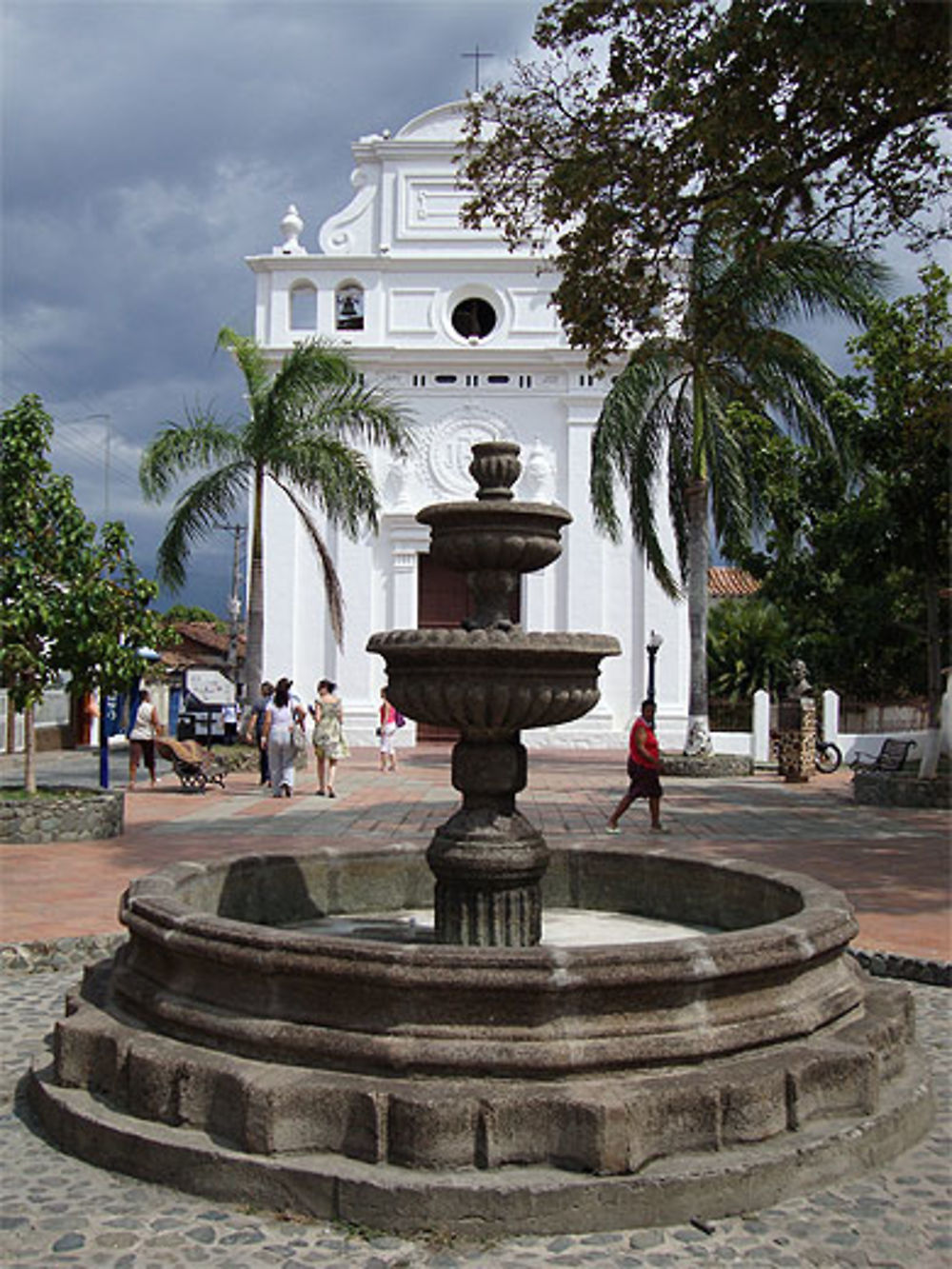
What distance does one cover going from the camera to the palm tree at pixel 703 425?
17.6m

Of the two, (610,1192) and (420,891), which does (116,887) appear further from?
(610,1192)

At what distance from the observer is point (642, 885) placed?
6738 millimetres

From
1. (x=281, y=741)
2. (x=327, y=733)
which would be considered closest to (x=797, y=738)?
(x=327, y=733)

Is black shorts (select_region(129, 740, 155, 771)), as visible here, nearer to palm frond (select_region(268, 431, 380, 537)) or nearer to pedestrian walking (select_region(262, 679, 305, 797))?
pedestrian walking (select_region(262, 679, 305, 797))

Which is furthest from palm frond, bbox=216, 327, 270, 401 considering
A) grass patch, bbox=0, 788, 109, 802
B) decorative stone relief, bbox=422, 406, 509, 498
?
grass patch, bbox=0, 788, 109, 802

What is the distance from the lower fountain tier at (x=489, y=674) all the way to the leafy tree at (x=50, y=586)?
6773mm

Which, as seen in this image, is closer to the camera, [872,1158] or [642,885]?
[872,1158]

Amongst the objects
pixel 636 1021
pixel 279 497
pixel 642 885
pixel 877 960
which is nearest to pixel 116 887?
pixel 642 885

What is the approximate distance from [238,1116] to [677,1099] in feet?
4.42

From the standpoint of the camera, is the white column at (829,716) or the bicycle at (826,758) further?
the white column at (829,716)

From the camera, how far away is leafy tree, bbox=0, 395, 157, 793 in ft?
36.0

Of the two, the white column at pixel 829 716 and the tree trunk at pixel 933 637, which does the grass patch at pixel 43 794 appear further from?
the white column at pixel 829 716

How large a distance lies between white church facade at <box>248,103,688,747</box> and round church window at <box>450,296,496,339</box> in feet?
0.70

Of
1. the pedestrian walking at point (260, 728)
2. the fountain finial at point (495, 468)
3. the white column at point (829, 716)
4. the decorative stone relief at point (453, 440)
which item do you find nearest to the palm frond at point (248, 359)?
the pedestrian walking at point (260, 728)
